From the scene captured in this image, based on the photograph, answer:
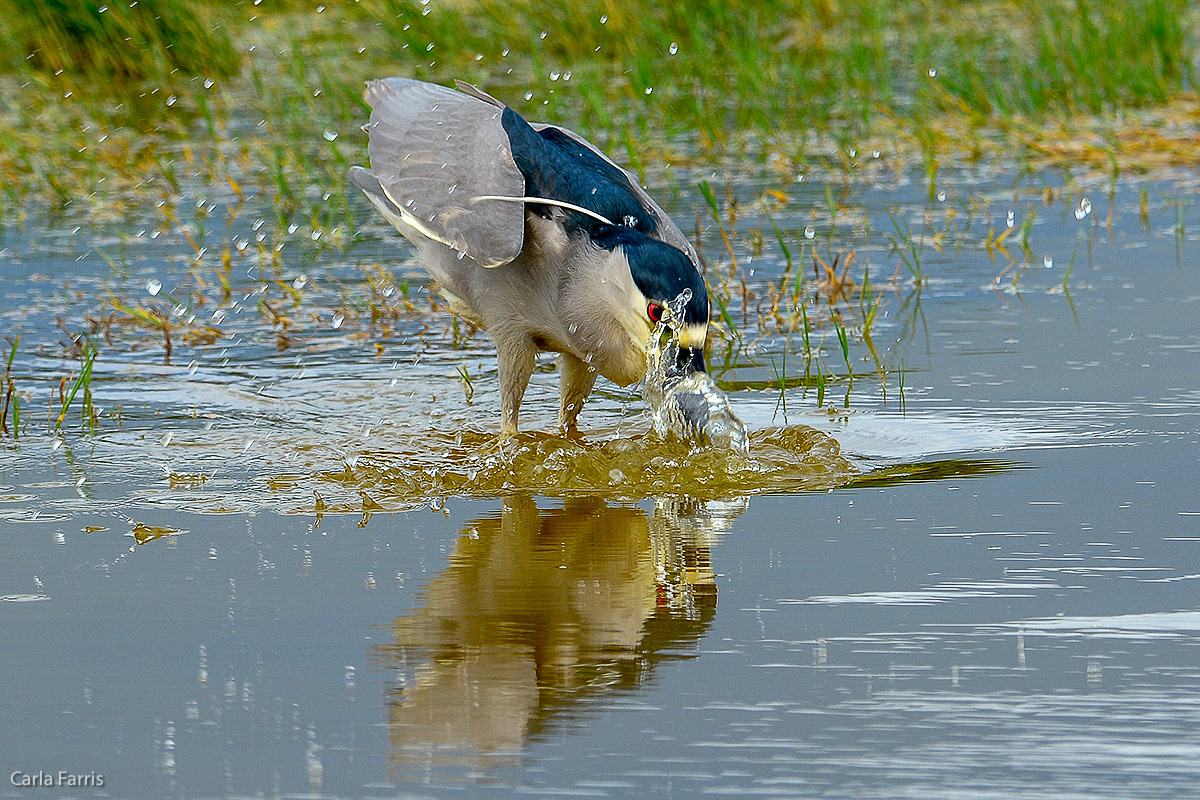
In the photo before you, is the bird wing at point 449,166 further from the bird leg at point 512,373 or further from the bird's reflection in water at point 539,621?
the bird's reflection in water at point 539,621

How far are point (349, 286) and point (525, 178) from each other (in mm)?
1894

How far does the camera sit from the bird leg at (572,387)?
15.8 ft

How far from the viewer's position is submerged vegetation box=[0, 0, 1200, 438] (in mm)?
6133

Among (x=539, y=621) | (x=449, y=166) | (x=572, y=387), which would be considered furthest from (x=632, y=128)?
(x=539, y=621)

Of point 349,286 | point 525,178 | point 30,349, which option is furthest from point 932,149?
point 30,349

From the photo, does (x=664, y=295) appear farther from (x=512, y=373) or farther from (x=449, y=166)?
(x=449, y=166)

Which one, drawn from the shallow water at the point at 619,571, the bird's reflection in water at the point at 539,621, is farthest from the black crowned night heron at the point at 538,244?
the bird's reflection in water at the point at 539,621

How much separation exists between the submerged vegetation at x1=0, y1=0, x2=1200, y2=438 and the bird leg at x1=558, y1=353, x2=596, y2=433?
0.49 meters

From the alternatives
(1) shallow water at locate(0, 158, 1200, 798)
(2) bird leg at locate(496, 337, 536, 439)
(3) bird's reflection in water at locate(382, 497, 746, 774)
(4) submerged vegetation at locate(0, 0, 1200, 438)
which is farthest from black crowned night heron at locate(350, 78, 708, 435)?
(3) bird's reflection in water at locate(382, 497, 746, 774)

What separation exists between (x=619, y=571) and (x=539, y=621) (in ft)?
1.15

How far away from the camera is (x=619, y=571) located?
3418 millimetres

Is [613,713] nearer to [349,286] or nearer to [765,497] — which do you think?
[765,497]

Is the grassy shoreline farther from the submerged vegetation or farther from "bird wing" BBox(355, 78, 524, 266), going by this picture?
"bird wing" BBox(355, 78, 524, 266)

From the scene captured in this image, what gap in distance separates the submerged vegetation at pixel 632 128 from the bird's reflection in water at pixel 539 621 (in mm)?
1323
